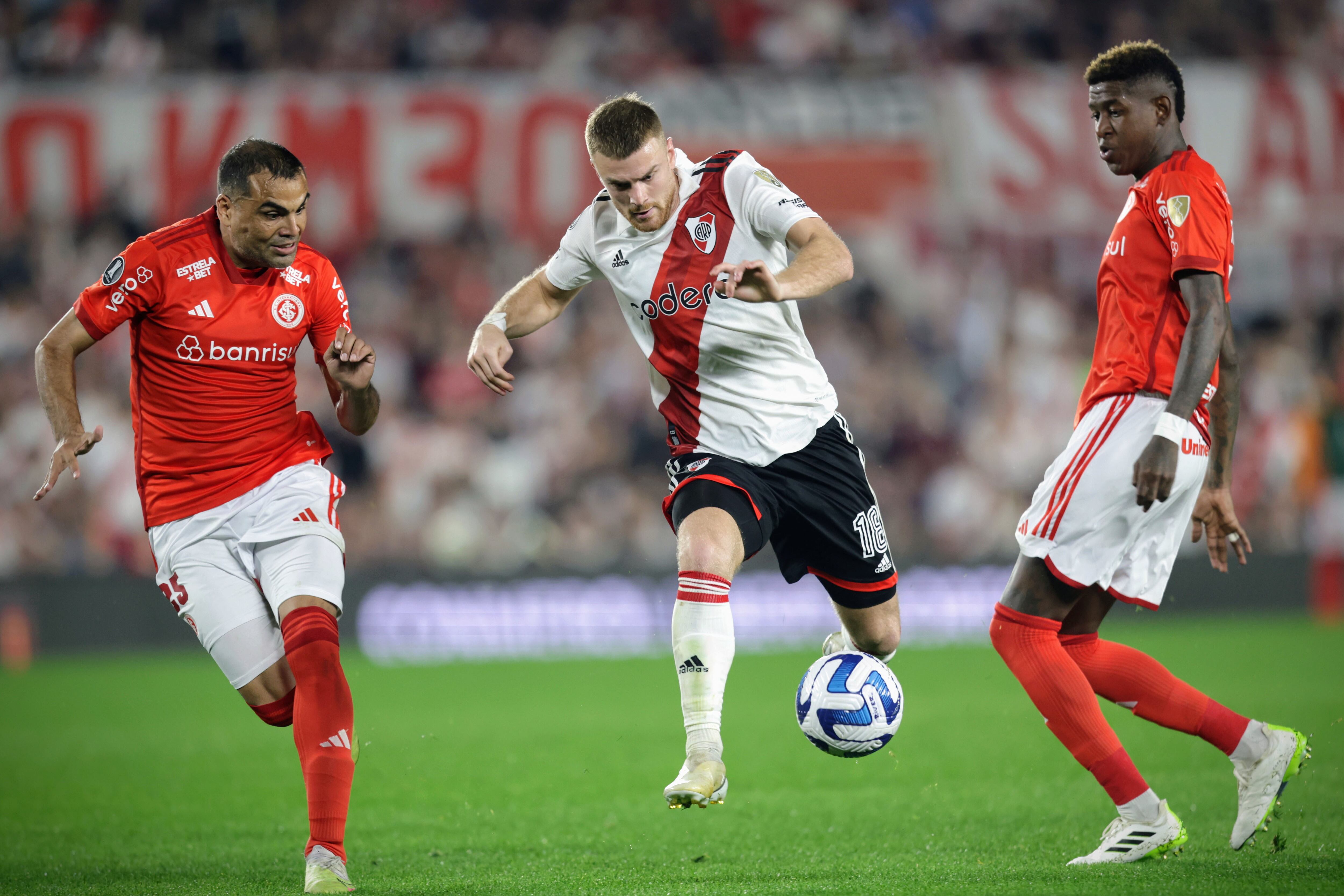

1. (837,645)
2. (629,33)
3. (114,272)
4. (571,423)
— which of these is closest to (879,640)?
(837,645)

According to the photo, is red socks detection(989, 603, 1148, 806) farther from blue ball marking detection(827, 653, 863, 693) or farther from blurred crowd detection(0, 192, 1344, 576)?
blurred crowd detection(0, 192, 1344, 576)

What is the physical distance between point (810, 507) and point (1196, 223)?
5.79 feet

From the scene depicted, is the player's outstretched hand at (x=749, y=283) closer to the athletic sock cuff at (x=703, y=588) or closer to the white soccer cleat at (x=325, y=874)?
the athletic sock cuff at (x=703, y=588)

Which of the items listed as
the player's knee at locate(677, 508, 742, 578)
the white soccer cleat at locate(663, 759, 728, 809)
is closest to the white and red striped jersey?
the player's knee at locate(677, 508, 742, 578)

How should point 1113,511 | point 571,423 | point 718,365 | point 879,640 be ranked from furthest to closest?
point 571,423 < point 879,640 < point 718,365 < point 1113,511

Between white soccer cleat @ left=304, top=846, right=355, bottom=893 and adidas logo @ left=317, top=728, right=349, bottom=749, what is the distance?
13.7 inches

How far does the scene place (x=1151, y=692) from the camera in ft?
17.5

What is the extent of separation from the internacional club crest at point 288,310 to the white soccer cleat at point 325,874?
2.00 m

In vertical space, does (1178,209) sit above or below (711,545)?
above

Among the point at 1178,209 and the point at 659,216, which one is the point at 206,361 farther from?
the point at 1178,209

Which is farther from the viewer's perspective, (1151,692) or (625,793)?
(625,793)

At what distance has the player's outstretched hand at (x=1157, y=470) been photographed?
185 inches

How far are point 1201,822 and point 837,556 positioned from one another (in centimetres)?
190

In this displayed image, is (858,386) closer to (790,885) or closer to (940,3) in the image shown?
(940,3)
